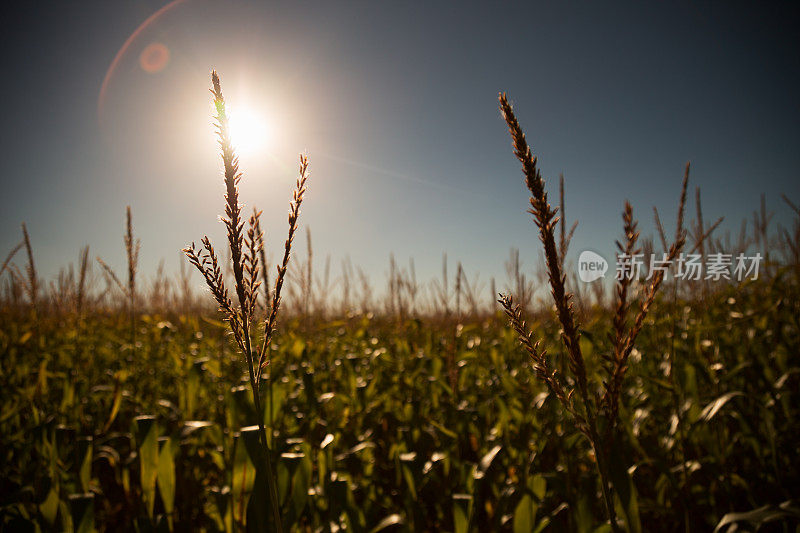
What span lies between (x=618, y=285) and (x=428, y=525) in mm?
2584

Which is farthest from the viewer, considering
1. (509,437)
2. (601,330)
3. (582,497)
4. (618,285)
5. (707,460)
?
(601,330)

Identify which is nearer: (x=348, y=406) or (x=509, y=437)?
(x=509, y=437)

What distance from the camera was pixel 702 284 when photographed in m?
3.81

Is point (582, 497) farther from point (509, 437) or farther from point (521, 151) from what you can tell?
point (521, 151)

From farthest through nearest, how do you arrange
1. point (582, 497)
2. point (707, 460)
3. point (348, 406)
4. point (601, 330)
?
point (601, 330)
point (348, 406)
point (707, 460)
point (582, 497)

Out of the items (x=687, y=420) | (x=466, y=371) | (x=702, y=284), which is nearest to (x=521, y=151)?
(x=687, y=420)

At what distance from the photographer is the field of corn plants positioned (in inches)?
25.2

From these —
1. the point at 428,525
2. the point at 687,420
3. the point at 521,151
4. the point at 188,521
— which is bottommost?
the point at 428,525

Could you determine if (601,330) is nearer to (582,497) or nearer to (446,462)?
(446,462)

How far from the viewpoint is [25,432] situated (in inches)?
103

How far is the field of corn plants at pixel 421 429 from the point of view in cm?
64

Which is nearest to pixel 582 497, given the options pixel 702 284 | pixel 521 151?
pixel 521 151

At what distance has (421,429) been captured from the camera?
2.80 metres

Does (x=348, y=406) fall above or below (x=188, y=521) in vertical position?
above
